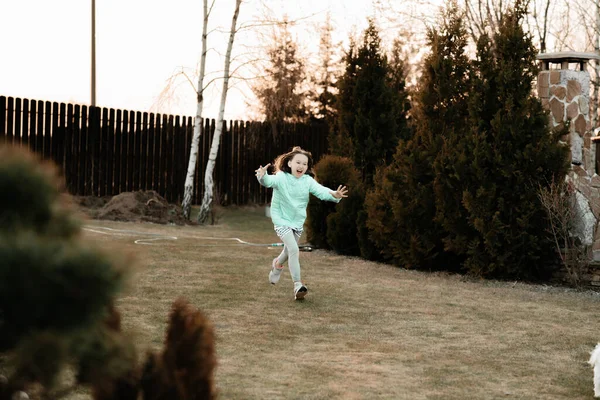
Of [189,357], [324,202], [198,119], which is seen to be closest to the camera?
[189,357]

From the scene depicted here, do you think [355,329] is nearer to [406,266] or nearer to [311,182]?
[311,182]

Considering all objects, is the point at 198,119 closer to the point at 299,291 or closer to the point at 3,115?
the point at 3,115

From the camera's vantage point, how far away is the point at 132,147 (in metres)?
20.4

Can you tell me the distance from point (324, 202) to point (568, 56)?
170 inches

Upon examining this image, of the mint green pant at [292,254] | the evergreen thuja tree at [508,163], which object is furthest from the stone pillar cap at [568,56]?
the mint green pant at [292,254]

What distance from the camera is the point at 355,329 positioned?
279 inches

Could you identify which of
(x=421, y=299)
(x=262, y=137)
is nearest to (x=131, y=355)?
(x=421, y=299)

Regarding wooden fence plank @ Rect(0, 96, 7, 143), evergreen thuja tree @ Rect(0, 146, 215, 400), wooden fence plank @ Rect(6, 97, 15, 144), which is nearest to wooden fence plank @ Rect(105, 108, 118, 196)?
→ wooden fence plank @ Rect(6, 97, 15, 144)

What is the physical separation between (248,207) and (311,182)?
13855 mm

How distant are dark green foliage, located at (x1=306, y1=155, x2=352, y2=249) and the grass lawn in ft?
6.34

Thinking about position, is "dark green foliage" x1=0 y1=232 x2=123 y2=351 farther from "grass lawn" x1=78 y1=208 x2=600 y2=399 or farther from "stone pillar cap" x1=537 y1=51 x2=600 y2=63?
"stone pillar cap" x1=537 y1=51 x2=600 y2=63

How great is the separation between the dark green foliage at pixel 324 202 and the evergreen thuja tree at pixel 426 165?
1682 mm

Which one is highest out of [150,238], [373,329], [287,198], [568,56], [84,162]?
[568,56]

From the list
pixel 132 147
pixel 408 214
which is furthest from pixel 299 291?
pixel 132 147
